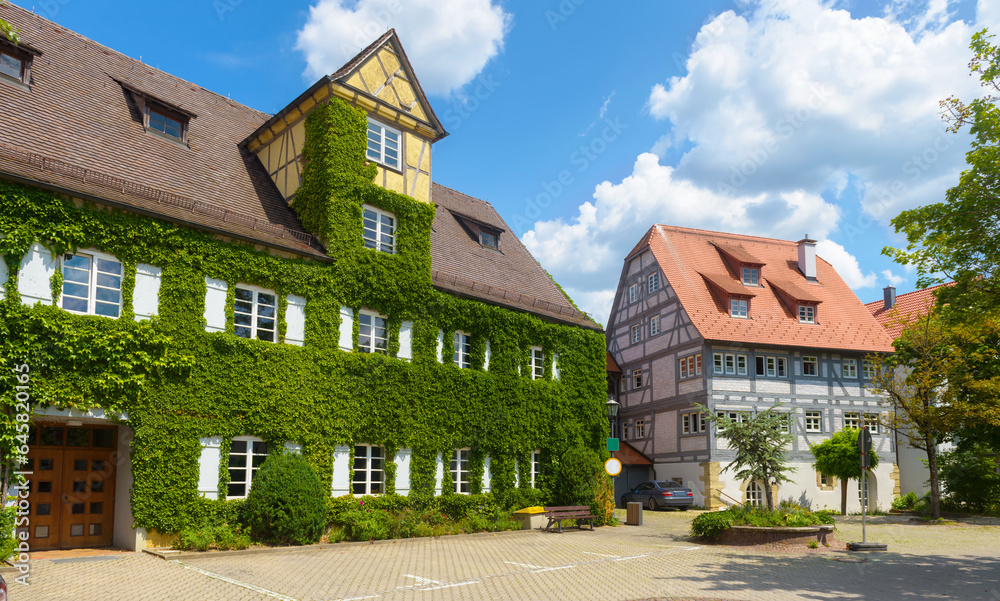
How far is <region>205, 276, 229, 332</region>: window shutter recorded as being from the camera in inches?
639

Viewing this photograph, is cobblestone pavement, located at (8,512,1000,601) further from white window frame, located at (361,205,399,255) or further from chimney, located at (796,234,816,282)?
chimney, located at (796,234,816,282)

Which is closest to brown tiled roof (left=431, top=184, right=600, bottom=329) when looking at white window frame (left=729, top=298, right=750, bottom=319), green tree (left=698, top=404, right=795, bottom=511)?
green tree (left=698, top=404, right=795, bottom=511)

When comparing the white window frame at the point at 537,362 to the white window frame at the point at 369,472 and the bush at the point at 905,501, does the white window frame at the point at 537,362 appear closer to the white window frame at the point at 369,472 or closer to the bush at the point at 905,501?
the white window frame at the point at 369,472

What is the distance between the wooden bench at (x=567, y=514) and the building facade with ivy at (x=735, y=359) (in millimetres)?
12159

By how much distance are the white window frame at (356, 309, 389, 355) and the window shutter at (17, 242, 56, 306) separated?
7330 millimetres

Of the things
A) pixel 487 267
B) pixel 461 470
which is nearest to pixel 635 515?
pixel 461 470

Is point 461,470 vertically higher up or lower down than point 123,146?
lower down

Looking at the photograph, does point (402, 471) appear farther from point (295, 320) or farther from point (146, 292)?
point (146, 292)

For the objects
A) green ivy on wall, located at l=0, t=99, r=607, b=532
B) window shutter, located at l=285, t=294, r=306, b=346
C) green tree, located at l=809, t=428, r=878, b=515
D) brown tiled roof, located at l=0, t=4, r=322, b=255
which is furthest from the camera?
green tree, located at l=809, t=428, r=878, b=515

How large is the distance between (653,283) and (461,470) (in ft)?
64.7

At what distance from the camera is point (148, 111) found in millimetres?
18766

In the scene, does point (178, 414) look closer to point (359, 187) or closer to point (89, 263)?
point (89, 263)

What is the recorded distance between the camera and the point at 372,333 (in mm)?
19922

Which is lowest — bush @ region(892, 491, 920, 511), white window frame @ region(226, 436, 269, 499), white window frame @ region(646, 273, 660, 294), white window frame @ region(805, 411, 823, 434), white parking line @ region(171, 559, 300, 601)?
bush @ region(892, 491, 920, 511)
